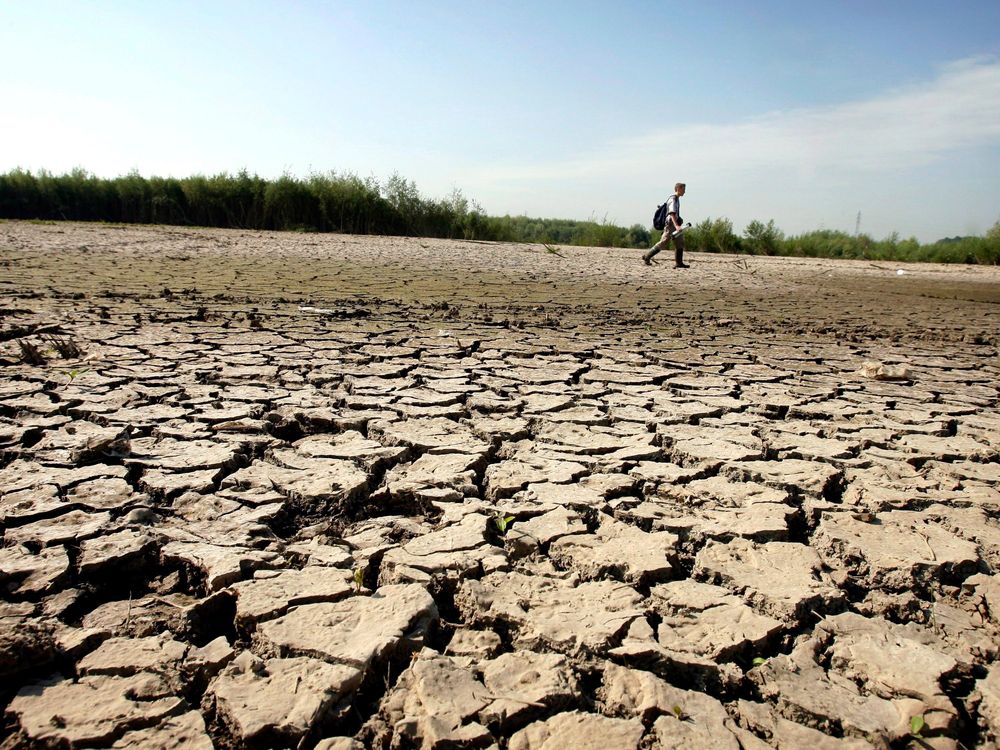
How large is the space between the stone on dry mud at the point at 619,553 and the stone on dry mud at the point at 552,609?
0.20 feet

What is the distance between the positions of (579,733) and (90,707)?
2.97 feet

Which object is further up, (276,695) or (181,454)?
(181,454)

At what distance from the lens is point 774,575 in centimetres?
181

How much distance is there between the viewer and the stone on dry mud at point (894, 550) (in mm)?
1824

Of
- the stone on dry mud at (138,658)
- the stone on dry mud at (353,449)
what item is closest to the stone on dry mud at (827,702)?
the stone on dry mud at (138,658)

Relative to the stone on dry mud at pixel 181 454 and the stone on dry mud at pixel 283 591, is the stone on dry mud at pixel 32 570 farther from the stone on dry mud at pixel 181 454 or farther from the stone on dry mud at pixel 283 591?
the stone on dry mud at pixel 181 454

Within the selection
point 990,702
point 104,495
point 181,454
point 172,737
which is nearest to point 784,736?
point 990,702

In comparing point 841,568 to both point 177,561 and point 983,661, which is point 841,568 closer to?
point 983,661

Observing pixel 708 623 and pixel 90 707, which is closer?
pixel 90 707

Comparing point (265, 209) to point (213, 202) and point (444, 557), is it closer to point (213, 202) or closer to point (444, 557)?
point (213, 202)

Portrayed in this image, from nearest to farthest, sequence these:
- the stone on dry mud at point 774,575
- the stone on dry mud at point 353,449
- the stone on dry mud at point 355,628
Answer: the stone on dry mud at point 355,628, the stone on dry mud at point 774,575, the stone on dry mud at point 353,449

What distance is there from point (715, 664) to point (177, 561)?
1323mm

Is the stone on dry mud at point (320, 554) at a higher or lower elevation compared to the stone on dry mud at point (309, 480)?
lower

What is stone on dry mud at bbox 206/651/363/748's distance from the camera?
49.1 inches
